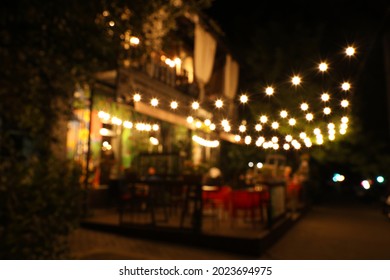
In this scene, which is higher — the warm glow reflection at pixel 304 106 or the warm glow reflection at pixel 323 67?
the warm glow reflection at pixel 323 67

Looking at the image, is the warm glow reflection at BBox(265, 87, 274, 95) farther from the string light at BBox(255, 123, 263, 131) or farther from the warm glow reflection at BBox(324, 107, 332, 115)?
the warm glow reflection at BBox(324, 107, 332, 115)

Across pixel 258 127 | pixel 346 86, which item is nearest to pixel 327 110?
pixel 346 86

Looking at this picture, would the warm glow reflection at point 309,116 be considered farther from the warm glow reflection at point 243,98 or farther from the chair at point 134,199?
the chair at point 134,199

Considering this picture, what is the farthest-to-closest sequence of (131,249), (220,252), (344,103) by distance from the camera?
1. (220,252)
2. (131,249)
3. (344,103)

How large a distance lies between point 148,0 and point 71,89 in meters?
1.55

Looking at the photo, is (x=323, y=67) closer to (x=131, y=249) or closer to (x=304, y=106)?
(x=304, y=106)

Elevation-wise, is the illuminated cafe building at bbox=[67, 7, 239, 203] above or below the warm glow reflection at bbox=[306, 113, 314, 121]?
above

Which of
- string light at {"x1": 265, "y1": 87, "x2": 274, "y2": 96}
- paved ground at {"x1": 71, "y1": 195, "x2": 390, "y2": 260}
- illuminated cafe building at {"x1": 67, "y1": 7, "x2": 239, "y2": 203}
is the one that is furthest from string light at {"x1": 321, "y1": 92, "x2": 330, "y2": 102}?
illuminated cafe building at {"x1": 67, "y1": 7, "x2": 239, "y2": 203}

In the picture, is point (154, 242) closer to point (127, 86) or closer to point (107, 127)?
point (127, 86)

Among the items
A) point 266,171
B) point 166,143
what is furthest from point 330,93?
point 166,143

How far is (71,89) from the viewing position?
448 cm

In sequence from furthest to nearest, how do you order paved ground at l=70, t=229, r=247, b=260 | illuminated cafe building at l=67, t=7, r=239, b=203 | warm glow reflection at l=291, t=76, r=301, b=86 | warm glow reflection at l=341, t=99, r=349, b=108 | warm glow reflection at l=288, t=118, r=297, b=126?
illuminated cafe building at l=67, t=7, r=239, b=203
paved ground at l=70, t=229, r=247, b=260
warm glow reflection at l=291, t=76, r=301, b=86
warm glow reflection at l=288, t=118, r=297, b=126
warm glow reflection at l=341, t=99, r=349, b=108

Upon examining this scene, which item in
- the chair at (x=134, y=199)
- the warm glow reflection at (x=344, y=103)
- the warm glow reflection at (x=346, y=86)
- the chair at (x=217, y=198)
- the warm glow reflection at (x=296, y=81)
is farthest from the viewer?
the chair at (x=217, y=198)

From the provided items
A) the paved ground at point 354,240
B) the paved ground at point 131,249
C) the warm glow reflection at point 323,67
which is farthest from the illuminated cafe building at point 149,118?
the warm glow reflection at point 323,67
